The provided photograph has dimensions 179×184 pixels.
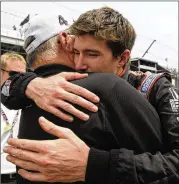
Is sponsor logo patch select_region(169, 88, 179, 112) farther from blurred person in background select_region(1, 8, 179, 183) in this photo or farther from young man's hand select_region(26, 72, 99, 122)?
young man's hand select_region(26, 72, 99, 122)

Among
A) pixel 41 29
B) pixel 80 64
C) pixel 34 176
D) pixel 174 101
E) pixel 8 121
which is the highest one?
pixel 41 29

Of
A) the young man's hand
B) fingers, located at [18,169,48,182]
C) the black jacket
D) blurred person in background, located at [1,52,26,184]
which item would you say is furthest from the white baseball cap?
blurred person in background, located at [1,52,26,184]

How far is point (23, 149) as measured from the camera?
1.26 metres

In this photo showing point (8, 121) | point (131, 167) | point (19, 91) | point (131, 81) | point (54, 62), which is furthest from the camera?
point (8, 121)

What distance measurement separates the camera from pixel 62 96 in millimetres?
1254

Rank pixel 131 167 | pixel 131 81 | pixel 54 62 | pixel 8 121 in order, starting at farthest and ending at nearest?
pixel 8 121, pixel 131 81, pixel 54 62, pixel 131 167

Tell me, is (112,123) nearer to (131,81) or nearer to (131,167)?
(131,167)

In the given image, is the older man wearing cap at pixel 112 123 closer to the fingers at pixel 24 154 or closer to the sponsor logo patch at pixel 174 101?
the fingers at pixel 24 154

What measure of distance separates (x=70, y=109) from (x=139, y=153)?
34 centimetres

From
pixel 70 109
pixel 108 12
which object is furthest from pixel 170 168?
pixel 108 12

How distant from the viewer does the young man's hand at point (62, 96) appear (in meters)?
1.18

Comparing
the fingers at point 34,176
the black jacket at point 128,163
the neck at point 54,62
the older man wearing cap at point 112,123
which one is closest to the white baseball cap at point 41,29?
the neck at point 54,62

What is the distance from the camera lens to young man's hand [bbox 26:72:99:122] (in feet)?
3.88

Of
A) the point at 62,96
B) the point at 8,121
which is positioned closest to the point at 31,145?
the point at 62,96
